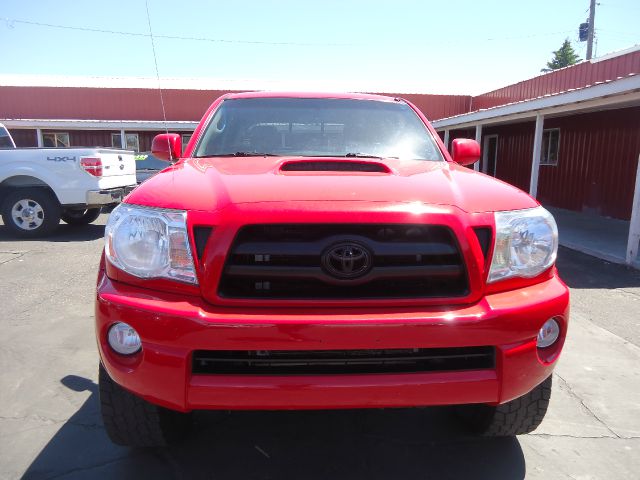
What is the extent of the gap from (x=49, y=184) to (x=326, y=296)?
8.02 m

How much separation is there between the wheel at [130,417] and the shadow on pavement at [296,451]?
0.19 m

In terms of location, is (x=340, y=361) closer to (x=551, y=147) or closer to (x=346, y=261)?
(x=346, y=261)

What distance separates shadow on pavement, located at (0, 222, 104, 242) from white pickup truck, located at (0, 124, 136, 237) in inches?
7.5

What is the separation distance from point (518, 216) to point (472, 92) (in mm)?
24708

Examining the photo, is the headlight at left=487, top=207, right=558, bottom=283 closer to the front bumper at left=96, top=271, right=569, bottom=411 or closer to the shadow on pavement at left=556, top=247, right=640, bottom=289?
the front bumper at left=96, top=271, right=569, bottom=411

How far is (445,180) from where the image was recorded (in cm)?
217

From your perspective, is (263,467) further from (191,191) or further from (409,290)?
(191,191)

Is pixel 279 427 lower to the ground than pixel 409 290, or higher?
lower

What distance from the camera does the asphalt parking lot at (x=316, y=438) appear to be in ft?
7.43

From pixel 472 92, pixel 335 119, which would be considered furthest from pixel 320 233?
pixel 472 92

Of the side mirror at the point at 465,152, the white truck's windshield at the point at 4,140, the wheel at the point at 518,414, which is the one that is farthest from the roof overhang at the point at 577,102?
the white truck's windshield at the point at 4,140

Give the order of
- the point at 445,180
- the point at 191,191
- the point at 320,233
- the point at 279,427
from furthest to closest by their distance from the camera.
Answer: the point at 279,427 < the point at 445,180 < the point at 191,191 < the point at 320,233

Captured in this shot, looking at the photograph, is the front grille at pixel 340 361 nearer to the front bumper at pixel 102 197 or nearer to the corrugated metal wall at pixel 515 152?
the front bumper at pixel 102 197

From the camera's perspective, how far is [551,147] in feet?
47.0
